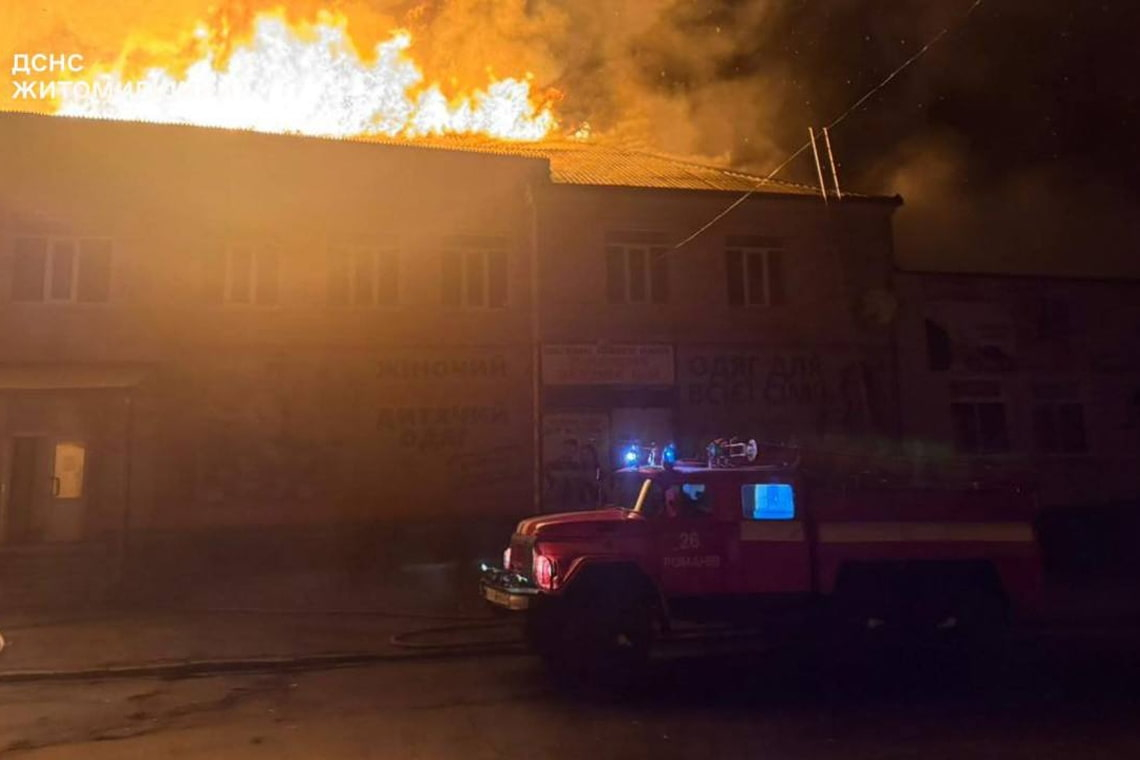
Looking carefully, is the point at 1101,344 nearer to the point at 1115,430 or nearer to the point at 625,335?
the point at 1115,430

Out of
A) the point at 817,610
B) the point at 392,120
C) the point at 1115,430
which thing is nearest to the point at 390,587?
the point at 817,610

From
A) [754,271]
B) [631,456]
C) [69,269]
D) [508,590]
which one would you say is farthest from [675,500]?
[69,269]

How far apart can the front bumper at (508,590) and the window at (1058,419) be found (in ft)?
51.3

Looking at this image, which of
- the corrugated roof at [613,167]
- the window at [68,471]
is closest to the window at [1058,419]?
the corrugated roof at [613,167]

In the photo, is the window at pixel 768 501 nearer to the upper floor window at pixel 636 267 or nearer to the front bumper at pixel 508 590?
the front bumper at pixel 508 590

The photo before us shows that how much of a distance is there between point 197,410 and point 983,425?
17281mm

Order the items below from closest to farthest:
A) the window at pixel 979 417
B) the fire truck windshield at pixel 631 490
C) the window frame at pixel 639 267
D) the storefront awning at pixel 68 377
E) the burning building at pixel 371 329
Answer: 1. the fire truck windshield at pixel 631 490
2. the storefront awning at pixel 68 377
3. the burning building at pixel 371 329
4. the window frame at pixel 639 267
5. the window at pixel 979 417

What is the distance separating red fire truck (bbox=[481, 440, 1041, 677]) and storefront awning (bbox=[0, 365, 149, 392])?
31.2 ft

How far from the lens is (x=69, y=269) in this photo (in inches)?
599

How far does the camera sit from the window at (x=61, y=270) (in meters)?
15.1

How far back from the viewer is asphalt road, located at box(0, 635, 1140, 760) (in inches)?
233

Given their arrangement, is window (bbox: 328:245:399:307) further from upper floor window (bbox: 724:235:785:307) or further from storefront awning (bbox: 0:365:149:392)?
upper floor window (bbox: 724:235:785:307)

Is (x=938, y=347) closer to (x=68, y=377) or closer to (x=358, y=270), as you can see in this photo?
(x=358, y=270)

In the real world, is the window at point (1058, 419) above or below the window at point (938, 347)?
below
